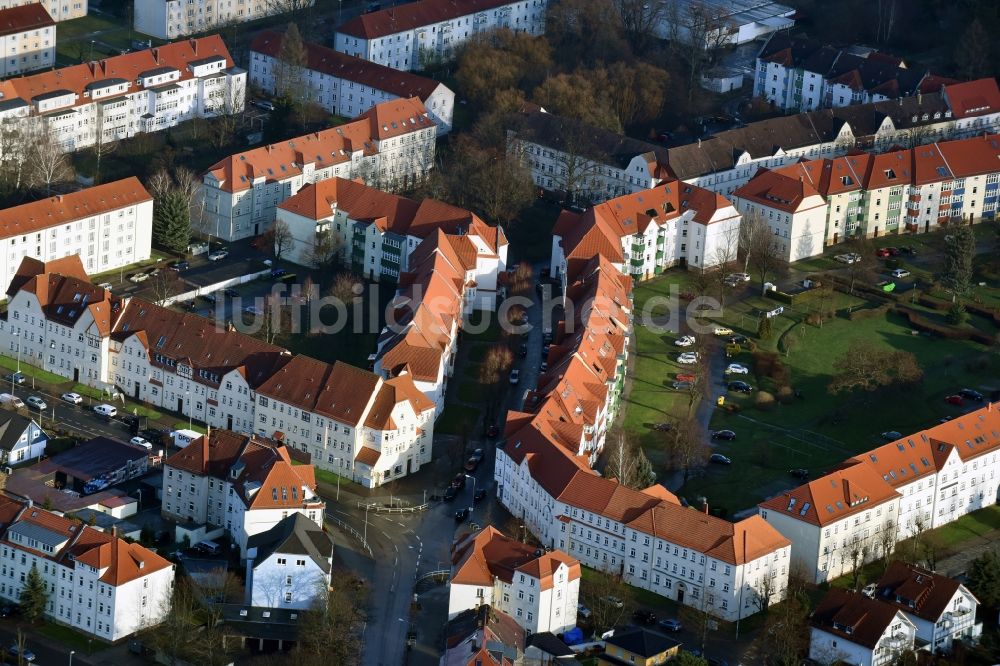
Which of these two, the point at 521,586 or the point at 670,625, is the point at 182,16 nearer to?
the point at 521,586

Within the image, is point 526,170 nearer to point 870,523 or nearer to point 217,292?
point 217,292

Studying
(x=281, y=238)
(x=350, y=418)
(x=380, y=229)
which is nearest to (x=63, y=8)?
(x=281, y=238)

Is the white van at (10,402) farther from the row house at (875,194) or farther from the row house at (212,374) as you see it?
the row house at (875,194)

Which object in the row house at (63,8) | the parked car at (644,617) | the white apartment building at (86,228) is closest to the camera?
the parked car at (644,617)

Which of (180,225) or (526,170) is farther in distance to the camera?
(526,170)

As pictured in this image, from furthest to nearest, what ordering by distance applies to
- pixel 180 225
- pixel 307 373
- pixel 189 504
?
pixel 180 225 → pixel 307 373 → pixel 189 504

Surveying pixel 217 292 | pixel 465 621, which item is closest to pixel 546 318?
pixel 217 292

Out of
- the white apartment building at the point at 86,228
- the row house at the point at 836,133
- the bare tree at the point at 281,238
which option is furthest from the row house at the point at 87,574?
the row house at the point at 836,133
